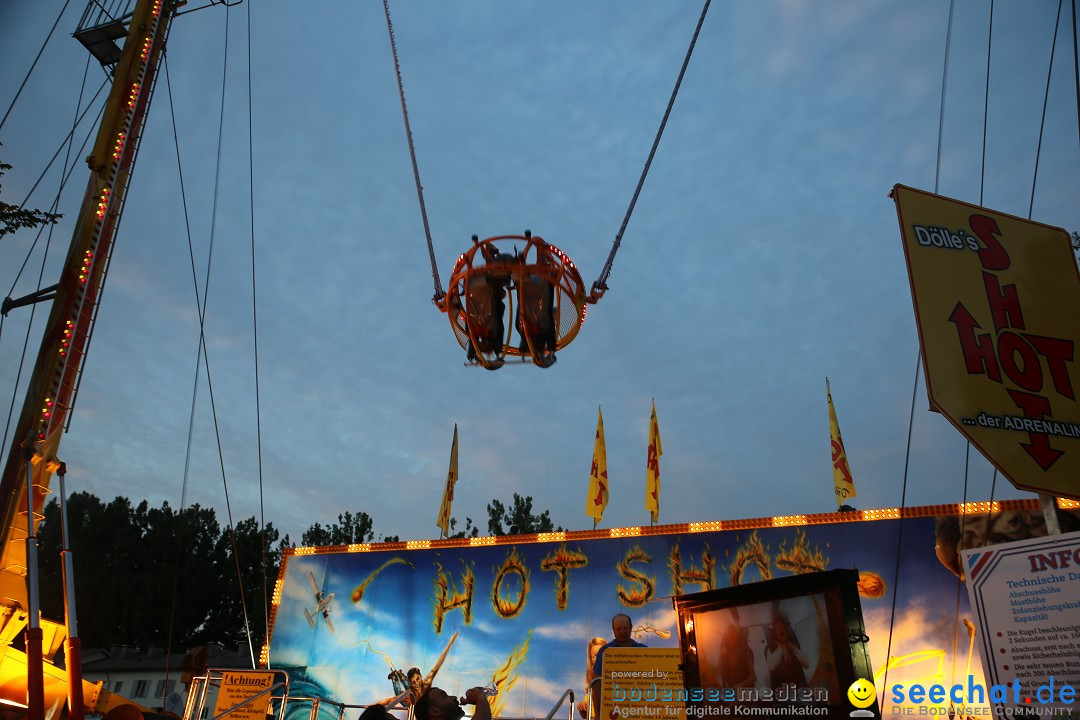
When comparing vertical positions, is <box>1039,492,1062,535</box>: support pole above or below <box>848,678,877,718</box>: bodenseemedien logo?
above

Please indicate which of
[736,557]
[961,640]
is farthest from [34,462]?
[961,640]

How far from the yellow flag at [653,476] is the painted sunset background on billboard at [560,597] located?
3.12 metres

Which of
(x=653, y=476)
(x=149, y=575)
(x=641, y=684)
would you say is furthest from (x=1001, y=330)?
(x=149, y=575)

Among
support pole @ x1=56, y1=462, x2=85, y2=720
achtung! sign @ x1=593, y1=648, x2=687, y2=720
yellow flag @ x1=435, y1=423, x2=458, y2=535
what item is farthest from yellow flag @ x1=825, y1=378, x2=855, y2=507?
support pole @ x1=56, y1=462, x2=85, y2=720

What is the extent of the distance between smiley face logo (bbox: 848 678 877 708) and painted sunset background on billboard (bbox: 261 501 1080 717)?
9.16 m

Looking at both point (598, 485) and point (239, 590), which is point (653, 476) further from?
point (239, 590)

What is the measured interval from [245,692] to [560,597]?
23.3 feet

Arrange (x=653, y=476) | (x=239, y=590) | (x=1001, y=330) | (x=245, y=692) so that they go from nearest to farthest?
(x=1001, y=330) → (x=245, y=692) → (x=653, y=476) → (x=239, y=590)

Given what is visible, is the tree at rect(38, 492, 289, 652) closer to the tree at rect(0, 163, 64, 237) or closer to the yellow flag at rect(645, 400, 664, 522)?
the yellow flag at rect(645, 400, 664, 522)

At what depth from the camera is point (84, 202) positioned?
27.3 feet

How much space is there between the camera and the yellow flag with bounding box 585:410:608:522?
18.4 m

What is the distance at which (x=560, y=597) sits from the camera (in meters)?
15.0

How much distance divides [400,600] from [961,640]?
36.2 ft

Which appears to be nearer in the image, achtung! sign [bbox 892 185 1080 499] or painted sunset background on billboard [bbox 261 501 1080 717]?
achtung! sign [bbox 892 185 1080 499]
